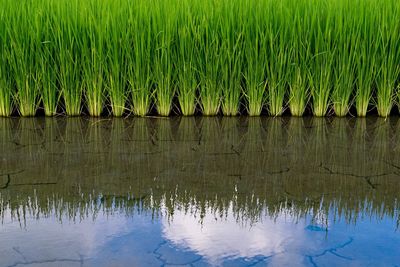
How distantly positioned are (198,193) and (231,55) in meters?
1.89

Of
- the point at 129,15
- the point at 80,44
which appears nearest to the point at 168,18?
the point at 129,15

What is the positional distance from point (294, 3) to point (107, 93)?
1765 mm

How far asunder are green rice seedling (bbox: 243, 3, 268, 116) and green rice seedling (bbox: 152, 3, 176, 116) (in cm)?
61

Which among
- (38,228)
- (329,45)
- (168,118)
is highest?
(329,45)

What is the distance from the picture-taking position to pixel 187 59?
5117 mm

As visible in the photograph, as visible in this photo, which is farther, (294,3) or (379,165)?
(294,3)

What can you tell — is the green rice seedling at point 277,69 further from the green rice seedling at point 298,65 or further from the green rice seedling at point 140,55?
the green rice seedling at point 140,55

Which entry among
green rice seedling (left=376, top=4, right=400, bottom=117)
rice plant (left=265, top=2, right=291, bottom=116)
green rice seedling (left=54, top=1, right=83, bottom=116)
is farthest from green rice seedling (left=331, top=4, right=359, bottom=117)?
green rice seedling (left=54, top=1, right=83, bottom=116)

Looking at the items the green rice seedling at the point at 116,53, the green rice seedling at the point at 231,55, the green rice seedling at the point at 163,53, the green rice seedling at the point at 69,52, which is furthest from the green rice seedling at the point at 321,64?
the green rice seedling at the point at 69,52

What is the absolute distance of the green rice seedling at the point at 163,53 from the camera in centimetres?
503

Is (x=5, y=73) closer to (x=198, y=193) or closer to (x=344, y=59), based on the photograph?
(x=198, y=193)

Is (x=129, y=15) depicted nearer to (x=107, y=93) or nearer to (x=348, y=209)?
(x=107, y=93)

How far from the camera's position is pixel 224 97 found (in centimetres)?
532

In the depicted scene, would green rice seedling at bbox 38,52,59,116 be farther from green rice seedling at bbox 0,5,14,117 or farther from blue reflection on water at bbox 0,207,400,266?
blue reflection on water at bbox 0,207,400,266
